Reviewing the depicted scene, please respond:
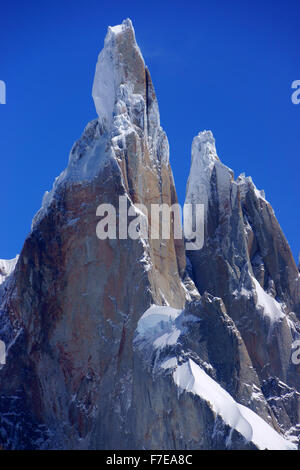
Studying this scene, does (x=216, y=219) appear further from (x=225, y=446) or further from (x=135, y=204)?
(x=225, y=446)

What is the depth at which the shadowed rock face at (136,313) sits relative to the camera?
64.5 m

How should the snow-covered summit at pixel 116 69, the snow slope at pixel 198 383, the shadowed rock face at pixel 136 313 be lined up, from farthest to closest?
the snow-covered summit at pixel 116 69, the shadowed rock face at pixel 136 313, the snow slope at pixel 198 383

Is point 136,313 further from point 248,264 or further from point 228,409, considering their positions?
point 248,264

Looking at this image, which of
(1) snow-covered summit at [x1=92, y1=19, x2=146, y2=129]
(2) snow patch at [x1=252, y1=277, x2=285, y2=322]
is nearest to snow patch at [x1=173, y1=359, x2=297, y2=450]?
(2) snow patch at [x1=252, y1=277, x2=285, y2=322]

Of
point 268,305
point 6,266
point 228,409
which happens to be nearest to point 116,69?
point 268,305

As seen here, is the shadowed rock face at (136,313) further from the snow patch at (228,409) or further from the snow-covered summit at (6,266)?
the snow-covered summit at (6,266)

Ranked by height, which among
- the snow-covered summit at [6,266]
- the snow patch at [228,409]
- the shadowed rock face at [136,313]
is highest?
the snow-covered summit at [6,266]

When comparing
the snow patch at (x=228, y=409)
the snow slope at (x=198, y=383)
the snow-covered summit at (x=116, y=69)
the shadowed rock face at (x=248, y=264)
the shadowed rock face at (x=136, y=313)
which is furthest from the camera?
the snow-covered summit at (x=116, y=69)

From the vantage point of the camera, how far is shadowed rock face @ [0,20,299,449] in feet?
212

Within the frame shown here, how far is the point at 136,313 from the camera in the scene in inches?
2751

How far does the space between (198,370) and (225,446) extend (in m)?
5.75

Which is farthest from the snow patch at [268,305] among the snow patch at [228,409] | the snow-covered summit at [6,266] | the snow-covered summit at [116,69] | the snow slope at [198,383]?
the snow-covered summit at [6,266]

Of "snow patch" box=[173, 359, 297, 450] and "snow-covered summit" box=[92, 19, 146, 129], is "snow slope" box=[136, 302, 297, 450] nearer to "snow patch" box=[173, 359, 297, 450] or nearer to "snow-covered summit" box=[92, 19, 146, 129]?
"snow patch" box=[173, 359, 297, 450]

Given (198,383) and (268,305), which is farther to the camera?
(268,305)
